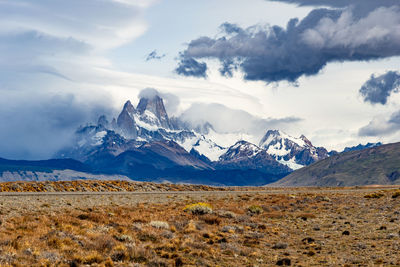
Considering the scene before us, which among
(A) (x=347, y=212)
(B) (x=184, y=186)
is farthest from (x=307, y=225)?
(B) (x=184, y=186)

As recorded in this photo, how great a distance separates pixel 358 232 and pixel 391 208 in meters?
16.5

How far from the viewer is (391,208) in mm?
44469

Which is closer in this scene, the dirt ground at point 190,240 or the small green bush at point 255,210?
the dirt ground at point 190,240

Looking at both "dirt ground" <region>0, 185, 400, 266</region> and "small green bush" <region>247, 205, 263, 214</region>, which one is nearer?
"dirt ground" <region>0, 185, 400, 266</region>

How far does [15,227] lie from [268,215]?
2391cm

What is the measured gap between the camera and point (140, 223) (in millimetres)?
27797

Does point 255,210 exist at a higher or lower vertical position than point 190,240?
higher

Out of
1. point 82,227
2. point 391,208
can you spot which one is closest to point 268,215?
point 391,208

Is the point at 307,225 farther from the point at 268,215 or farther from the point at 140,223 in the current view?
the point at 140,223

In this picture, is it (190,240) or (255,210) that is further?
(255,210)

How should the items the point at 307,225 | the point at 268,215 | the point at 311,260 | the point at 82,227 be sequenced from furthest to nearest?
1. the point at 268,215
2. the point at 307,225
3. the point at 82,227
4. the point at 311,260

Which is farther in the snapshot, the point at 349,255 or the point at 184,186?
the point at 184,186

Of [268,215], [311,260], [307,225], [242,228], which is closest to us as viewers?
[311,260]

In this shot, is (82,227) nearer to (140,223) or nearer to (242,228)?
(140,223)
